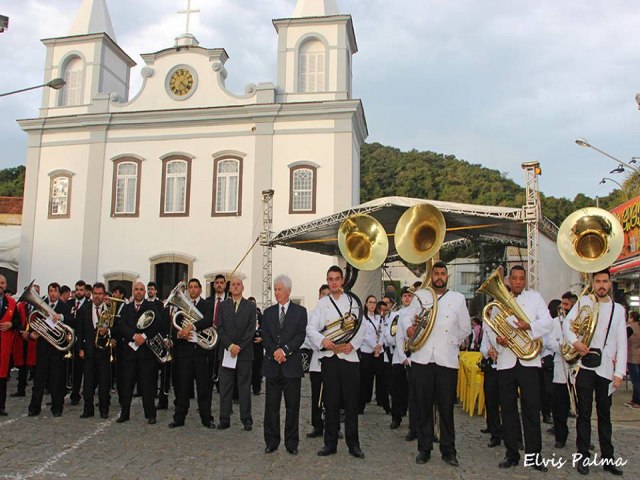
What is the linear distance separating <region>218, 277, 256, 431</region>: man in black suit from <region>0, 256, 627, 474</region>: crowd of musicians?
0.01m

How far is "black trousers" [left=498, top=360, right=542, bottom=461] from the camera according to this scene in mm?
5758

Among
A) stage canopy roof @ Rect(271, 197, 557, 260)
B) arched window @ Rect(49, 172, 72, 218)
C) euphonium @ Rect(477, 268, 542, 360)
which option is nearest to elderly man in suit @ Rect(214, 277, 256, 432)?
euphonium @ Rect(477, 268, 542, 360)

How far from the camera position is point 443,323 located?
6.01 metres

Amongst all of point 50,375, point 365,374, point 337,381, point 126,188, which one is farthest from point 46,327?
point 126,188

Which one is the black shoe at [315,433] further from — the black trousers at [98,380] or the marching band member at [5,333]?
the marching band member at [5,333]

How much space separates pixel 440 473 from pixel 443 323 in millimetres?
1471

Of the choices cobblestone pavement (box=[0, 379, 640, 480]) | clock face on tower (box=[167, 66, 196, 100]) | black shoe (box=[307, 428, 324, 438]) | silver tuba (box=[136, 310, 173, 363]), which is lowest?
cobblestone pavement (box=[0, 379, 640, 480])

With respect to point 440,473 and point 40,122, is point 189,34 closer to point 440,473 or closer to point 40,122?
point 40,122

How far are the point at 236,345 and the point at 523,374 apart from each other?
353 cm

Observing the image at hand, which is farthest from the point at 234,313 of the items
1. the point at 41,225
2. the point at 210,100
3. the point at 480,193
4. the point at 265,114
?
the point at 480,193

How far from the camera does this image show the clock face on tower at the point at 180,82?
72.6 feet

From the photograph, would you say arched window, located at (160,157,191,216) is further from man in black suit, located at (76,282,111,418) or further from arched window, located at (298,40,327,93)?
man in black suit, located at (76,282,111,418)

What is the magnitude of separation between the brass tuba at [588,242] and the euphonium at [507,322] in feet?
1.89

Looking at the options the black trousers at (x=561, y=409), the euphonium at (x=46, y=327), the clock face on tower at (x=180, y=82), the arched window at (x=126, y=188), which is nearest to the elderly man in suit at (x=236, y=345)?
the euphonium at (x=46, y=327)
